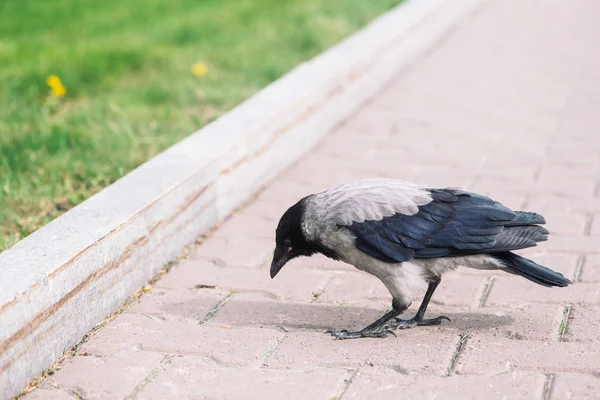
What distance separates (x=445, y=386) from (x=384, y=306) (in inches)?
33.8

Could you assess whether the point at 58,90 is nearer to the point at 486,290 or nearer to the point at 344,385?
the point at 486,290

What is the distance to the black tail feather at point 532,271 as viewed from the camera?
3.64m

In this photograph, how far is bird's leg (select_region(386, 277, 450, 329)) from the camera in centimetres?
386

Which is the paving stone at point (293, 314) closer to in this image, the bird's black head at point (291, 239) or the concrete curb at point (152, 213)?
the bird's black head at point (291, 239)

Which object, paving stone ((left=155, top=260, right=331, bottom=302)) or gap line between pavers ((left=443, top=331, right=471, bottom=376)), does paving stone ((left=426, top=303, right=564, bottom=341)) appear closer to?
gap line between pavers ((left=443, top=331, right=471, bottom=376))

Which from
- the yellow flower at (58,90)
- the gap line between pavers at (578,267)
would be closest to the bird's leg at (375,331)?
the gap line between pavers at (578,267)

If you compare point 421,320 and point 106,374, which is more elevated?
point 106,374

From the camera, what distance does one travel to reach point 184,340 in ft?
12.3

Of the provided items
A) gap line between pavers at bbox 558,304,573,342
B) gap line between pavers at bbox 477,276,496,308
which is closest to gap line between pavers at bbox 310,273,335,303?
gap line between pavers at bbox 477,276,496,308

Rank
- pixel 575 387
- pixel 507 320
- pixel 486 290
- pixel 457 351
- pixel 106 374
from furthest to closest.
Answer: pixel 486 290 → pixel 507 320 → pixel 457 351 → pixel 106 374 → pixel 575 387

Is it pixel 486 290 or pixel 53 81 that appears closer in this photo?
pixel 486 290

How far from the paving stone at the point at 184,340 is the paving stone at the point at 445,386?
1.50ft

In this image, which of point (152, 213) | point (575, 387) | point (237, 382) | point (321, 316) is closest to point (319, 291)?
point (321, 316)

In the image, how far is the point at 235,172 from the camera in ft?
17.3
